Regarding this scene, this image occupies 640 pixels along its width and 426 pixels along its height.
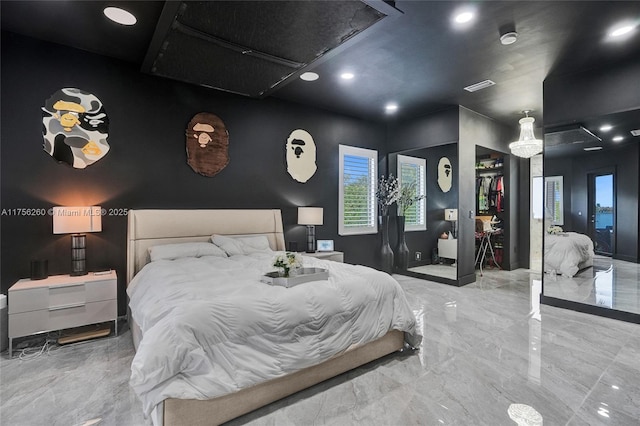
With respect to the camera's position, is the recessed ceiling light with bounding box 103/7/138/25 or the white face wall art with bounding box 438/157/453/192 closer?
the recessed ceiling light with bounding box 103/7/138/25

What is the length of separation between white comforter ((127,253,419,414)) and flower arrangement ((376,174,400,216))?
3.31m

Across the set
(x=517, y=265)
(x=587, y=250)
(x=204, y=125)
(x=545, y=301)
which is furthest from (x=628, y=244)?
(x=204, y=125)

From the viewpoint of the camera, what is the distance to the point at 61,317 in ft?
9.65

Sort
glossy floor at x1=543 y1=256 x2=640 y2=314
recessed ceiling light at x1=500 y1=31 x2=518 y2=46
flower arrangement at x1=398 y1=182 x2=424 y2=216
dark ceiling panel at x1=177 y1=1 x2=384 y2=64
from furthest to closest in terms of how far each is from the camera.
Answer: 1. flower arrangement at x1=398 y1=182 x2=424 y2=216
2. glossy floor at x1=543 y1=256 x2=640 y2=314
3. recessed ceiling light at x1=500 y1=31 x2=518 y2=46
4. dark ceiling panel at x1=177 y1=1 x2=384 y2=64

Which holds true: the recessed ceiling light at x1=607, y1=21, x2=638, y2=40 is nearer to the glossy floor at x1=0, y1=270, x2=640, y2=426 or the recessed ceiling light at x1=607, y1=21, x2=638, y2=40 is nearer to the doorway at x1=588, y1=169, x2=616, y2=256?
the doorway at x1=588, y1=169, x2=616, y2=256

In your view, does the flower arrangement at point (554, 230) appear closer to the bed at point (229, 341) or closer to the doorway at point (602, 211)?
the doorway at point (602, 211)

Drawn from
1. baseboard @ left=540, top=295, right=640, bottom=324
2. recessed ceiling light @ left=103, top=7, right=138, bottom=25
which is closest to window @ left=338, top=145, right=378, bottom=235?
baseboard @ left=540, top=295, right=640, bottom=324

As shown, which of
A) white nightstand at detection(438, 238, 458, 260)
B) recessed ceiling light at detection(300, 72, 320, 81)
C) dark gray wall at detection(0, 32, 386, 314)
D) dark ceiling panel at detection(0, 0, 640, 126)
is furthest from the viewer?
white nightstand at detection(438, 238, 458, 260)

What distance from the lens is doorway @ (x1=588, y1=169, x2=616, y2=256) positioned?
155 inches

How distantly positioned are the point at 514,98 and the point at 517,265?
3.89 m

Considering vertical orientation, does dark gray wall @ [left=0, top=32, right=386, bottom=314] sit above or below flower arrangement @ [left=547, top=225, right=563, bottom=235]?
above

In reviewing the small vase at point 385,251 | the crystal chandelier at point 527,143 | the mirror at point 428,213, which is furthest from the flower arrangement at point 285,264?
the crystal chandelier at point 527,143

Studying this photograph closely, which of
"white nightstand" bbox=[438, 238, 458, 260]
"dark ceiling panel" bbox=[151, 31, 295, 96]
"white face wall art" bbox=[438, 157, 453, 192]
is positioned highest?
"dark ceiling panel" bbox=[151, 31, 295, 96]

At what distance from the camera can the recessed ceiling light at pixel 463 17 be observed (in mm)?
2783
